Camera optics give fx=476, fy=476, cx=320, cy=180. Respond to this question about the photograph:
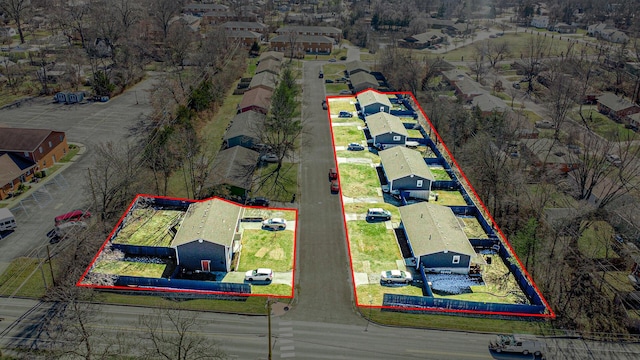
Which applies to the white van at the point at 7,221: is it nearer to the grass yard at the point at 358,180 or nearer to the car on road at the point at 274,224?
the car on road at the point at 274,224

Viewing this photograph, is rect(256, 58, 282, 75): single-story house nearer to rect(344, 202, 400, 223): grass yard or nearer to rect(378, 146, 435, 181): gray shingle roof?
rect(378, 146, 435, 181): gray shingle roof

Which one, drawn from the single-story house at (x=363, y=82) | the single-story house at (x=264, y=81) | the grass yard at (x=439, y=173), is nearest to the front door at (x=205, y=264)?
the grass yard at (x=439, y=173)

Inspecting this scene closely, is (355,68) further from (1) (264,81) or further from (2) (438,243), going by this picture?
(2) (438,243)

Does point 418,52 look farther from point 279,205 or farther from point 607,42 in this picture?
point 279,205

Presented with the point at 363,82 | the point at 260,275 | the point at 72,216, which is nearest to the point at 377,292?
the point at 260,275

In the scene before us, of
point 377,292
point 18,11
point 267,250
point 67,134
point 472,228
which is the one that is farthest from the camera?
point 18,11

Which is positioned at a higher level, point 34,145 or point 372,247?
point 34,145
